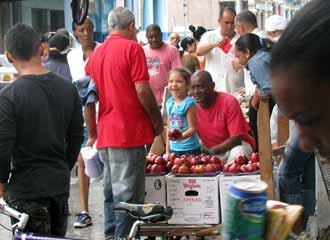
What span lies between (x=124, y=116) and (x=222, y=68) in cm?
408

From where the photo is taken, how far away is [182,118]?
730 centimetres

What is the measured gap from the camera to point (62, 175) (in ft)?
15.8

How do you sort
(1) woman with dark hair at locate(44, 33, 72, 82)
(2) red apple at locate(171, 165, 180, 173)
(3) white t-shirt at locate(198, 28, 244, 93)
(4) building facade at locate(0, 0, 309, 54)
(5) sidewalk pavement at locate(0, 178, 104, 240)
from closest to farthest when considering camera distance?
(2) red apple at locate(171, 165, 180, 173), (5) sidewalk pavement at locate(0, 178, 104, 240), (1) woman with dark hair at locate(44, 33, 72, 82), (3) white t-shirt at locate(198, 28, 244, 93), (4) building facade at locate(0, 0, 309, 54)

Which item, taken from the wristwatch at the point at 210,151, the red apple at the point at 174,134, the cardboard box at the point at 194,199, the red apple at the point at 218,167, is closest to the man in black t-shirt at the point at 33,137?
the cardboard box at the point at 194,199

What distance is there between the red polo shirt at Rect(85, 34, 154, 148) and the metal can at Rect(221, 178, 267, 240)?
13.4 ft

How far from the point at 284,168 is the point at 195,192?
78 cm

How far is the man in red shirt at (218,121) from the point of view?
7109 millimetres

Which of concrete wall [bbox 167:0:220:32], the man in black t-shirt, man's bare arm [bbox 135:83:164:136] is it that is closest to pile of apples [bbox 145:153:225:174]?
man's bare arm [bbox 135:83:164:136]

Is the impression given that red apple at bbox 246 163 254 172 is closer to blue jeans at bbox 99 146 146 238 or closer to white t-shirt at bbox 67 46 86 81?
blue jeans at bbox 99 146 146 238

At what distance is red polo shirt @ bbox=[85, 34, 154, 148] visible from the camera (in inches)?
243

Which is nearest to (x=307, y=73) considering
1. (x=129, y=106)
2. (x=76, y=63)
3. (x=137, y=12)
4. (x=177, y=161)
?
(x=129, y=106)

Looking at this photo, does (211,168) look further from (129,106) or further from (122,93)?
(122,93)

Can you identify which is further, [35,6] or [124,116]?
[35,6]

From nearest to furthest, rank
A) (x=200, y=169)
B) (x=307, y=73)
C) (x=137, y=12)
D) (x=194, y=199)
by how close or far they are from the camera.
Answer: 1. (x=307, y=73)
2. (x=194, y=199)
3. (x=200, y=169)
4. (x=137, y=12)
